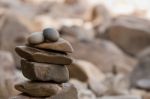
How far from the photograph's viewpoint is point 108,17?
1638 cm

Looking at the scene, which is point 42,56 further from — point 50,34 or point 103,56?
point 103,56

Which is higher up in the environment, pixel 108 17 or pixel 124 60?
pixel 108 17

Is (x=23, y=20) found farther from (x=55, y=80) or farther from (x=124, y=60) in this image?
(x=55, y=80)

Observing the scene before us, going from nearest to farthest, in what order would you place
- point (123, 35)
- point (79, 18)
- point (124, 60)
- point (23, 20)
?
point (124, 60), point (23, 20), point (123, 35), point (79, 18)

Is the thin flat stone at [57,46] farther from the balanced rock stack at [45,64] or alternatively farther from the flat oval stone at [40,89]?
the flat oval stone at [40,89]

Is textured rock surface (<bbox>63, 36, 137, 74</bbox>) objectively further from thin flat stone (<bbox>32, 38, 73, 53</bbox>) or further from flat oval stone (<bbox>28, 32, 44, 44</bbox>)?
flat oval stone (<bbox>28, 32, 44, 44</bbox>)

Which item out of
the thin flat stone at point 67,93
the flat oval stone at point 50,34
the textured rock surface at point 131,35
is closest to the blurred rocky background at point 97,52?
the textured rock surface at point 131,35

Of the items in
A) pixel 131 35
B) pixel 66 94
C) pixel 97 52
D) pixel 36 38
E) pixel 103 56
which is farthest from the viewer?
pixel 131 35

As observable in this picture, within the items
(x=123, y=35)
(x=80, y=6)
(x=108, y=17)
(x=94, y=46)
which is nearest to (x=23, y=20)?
(x=94, y=46)

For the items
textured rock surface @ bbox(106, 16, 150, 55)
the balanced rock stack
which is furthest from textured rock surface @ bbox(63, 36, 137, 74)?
the balanced rock stack

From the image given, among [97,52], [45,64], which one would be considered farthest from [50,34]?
[97,52]

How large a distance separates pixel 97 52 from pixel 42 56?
6923mm

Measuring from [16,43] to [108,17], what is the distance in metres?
6.37

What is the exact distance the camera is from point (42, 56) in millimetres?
3598
